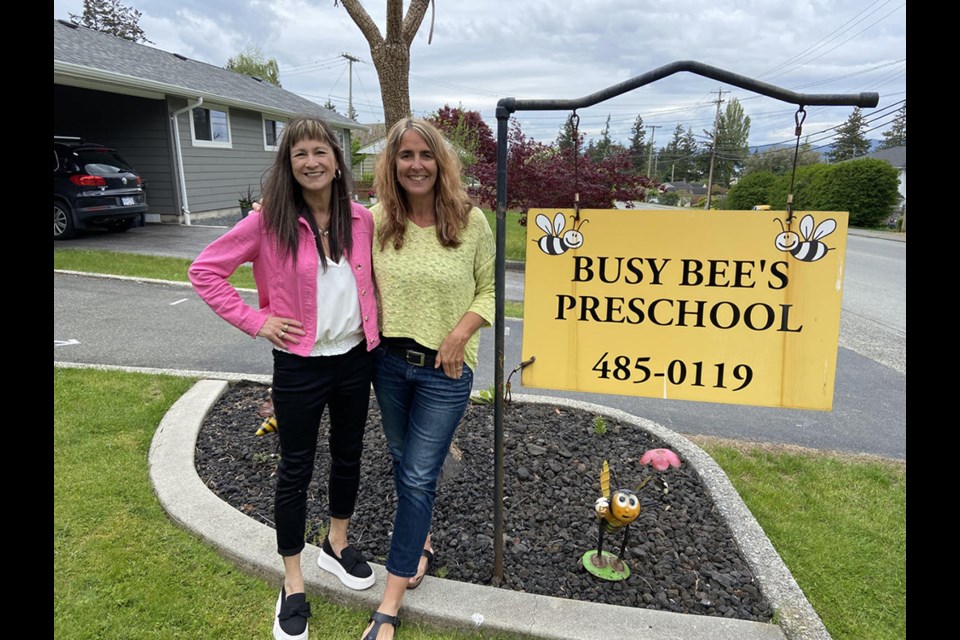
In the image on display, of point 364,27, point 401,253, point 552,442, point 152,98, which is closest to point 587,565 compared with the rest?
point 552,442

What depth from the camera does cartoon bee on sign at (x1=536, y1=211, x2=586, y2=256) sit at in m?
2.14

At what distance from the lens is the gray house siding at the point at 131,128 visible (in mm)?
12281

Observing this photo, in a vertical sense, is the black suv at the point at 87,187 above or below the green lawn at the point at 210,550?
above

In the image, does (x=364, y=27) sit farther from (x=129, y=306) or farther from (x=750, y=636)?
(x=129, y=306)

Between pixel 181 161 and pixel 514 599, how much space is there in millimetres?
13127

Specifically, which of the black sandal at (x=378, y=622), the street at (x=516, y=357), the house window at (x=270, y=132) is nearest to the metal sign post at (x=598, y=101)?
the black sandal at (x=378, y=622)

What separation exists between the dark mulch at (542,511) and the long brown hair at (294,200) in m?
1.37

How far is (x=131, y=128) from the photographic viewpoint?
40.6ft

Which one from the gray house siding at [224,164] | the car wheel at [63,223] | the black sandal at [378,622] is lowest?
the black sandal at [378,622]

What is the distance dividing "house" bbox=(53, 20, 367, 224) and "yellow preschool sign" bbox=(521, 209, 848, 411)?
32.9 ft

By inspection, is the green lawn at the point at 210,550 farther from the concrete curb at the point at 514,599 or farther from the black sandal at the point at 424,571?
the black sandal at the point at 424,571

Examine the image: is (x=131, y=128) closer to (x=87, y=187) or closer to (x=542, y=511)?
(x=87, y=187)

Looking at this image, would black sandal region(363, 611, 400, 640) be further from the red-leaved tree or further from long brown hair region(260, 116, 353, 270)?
the red-leaved tree
